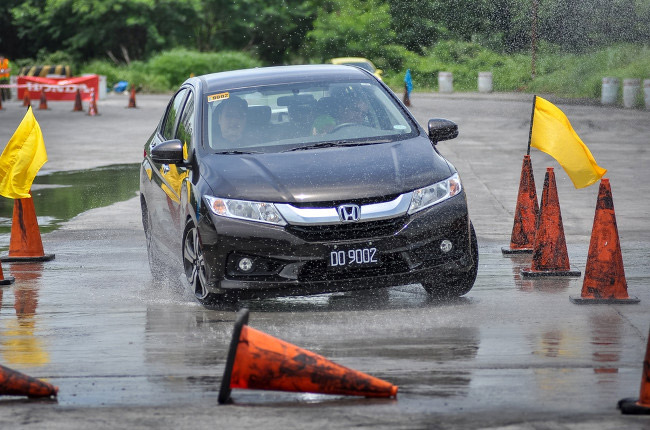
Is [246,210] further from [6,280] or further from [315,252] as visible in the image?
[6,280]

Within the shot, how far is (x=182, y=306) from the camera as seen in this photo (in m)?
8.84

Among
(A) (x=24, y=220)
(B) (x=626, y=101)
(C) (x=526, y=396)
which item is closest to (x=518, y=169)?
(A) (x=24, y=220)

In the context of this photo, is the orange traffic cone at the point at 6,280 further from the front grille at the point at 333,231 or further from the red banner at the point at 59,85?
the red banner at the point at 59,85

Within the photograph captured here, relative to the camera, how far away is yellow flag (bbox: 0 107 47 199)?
36.2 ft

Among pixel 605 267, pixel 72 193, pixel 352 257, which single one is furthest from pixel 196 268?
pixel 72 193

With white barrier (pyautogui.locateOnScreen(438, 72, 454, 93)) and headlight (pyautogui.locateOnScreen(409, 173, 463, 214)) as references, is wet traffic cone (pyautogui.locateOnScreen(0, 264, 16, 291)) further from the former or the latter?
white barrier (pyautogui.locateOnScreen(438, 72, 454, 93))

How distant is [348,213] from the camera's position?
8.09m

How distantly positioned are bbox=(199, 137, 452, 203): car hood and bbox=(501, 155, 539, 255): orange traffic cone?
233 centimetres

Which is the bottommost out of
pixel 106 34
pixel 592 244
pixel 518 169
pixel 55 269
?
pixel 106 34

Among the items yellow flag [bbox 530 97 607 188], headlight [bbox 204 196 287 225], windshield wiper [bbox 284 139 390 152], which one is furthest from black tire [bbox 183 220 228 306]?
yellow flag [bbox 530 97 607 188]

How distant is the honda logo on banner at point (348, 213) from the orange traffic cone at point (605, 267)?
164cm

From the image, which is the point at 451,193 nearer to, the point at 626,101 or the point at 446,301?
the point at 446,301

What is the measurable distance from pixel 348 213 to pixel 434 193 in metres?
0.66

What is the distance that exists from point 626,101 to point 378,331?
30874 millimetres
